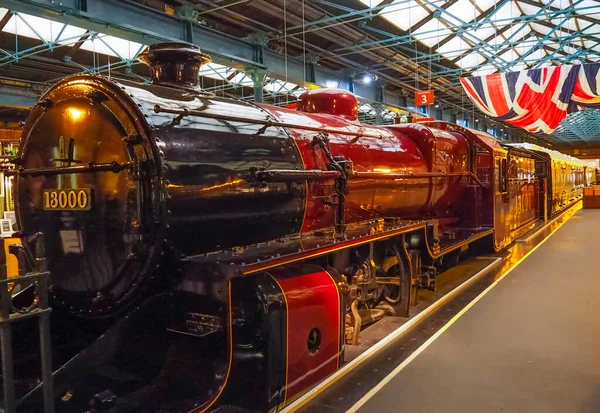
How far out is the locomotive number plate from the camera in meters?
3.03

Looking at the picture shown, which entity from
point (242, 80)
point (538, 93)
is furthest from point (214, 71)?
point (538, 93)

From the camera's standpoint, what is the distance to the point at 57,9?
7367 mm

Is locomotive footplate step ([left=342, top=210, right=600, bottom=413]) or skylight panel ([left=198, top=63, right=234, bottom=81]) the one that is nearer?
locomotive footplate step ([left=342, top=210, right=600, bottom=413])

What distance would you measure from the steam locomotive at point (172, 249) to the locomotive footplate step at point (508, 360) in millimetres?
699

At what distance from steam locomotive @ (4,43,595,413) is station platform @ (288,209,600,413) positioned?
432 mm

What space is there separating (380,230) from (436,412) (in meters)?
1.69

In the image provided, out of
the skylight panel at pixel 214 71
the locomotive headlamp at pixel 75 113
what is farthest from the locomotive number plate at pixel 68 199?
the skylight panel at pixel 214 71

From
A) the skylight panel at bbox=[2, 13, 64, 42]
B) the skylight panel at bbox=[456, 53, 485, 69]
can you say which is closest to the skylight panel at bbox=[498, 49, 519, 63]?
the skylight panel at bbox=[456, 53, 485, 69]

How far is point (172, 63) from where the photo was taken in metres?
3.73

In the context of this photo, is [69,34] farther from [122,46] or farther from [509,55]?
[509,55]

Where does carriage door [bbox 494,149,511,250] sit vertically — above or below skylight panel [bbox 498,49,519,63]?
below

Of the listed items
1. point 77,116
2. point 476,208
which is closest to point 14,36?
point 77,116

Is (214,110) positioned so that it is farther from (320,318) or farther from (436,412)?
(436,412)

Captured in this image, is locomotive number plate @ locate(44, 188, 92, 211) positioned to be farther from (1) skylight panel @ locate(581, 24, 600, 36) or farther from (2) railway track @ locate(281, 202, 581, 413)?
(1) skylight panel @ locate(581, 24, 600, 36)
